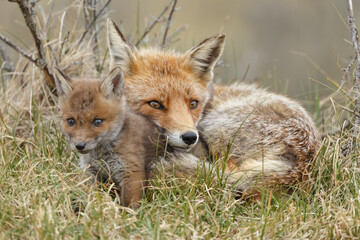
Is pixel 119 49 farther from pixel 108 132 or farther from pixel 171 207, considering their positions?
pixel 171 207

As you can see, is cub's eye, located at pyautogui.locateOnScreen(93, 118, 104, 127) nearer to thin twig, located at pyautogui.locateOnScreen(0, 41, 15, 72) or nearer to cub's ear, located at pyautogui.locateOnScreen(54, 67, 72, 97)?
cub's ear, located at pyautogui.locateOnScreen(54, 67, 72, 97)

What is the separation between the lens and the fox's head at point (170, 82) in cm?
418

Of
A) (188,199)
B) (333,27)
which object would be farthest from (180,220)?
(333,27)

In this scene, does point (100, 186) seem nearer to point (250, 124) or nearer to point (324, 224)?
point (250, 124)

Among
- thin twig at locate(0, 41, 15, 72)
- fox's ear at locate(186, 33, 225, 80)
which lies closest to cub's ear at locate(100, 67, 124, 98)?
fox's ear at locate(186, 33, 225, 80)

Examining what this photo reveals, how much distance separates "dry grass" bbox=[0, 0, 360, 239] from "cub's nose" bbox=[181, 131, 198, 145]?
0.31 meters

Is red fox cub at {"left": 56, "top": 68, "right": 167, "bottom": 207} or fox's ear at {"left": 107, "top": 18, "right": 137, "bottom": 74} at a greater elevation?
fox's ear at {"left": 107, "top": 18, "right": 137, "bottom": 74}

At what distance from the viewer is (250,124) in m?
4.48

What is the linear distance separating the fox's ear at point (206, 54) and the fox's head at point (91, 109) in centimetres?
94

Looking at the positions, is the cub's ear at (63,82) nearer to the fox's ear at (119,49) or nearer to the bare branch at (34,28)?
the fox's ear at (119,49)

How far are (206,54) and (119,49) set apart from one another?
843 mm

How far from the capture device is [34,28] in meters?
4.86

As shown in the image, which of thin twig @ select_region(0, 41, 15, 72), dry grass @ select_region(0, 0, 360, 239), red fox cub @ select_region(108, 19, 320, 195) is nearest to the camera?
dry grass @ select_region(0, 0, 360, 239)

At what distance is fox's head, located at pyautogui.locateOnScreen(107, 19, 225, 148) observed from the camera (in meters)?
4.18
